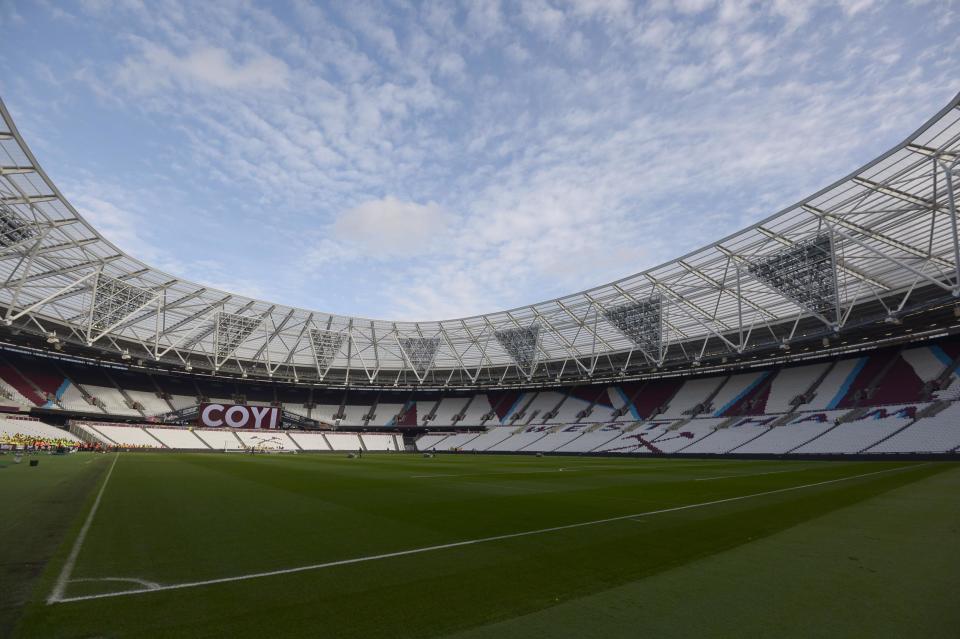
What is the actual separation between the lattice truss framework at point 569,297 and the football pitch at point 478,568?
76.6 ft

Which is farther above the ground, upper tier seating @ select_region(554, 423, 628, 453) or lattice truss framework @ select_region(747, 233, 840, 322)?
lattice truss framework @ select_region(747, 233, 840, 322)

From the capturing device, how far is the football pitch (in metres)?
4.22

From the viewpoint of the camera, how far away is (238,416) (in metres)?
63.1

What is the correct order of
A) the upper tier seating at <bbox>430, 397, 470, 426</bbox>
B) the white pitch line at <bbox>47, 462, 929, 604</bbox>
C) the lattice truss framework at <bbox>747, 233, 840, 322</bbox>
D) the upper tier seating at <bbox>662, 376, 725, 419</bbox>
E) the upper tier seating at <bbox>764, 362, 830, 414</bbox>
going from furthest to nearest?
the upper tier seating at <bbox>430, 397, 470, 426</bbox> → the upper tier seating at <bbox>662, 376, 725, 419</bbox> → the upper tier seating at <bbox>764, 362, 830, 414</bbox> → the lattice truss framework at <bbox>747, 233, 840, 322</bbox> → the white pitch line at <bbox>47, 462, 929, 604</bbox>

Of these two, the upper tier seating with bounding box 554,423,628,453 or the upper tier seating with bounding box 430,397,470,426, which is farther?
the upper tier seating with bounding box 430,397,470,426

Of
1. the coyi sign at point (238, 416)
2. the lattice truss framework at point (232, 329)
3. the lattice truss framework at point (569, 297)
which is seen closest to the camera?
the lattice truss framework at point (569, 297)

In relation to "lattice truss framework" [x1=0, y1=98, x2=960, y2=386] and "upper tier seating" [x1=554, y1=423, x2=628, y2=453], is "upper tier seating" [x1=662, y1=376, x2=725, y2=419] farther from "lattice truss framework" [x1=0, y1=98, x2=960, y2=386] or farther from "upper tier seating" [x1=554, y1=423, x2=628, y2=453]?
"upper tier seating" [x1=554, y1=423, x2=628, y2=453]

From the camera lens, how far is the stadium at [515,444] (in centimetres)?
491

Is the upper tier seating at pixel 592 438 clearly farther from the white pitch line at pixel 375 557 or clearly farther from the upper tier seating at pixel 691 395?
the white pitch line at pixel 375 557

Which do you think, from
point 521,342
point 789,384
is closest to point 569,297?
point 521,342

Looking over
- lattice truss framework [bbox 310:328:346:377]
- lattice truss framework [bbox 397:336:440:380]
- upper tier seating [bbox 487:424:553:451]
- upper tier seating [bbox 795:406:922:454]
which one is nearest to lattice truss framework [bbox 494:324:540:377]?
upper tier seating [bbox 487:424:553:451]

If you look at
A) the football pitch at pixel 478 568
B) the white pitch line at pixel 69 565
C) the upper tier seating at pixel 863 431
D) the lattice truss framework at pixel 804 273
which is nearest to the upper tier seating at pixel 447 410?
the upper tier seating at pixel 863 431

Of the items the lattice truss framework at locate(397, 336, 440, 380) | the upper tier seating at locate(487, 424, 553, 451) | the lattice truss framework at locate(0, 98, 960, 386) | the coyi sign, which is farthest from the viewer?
the lattice truss framework at locate(397, 336, 440, 380)

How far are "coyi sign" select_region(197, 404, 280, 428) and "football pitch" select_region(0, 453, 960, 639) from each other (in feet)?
177
